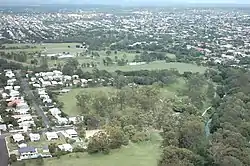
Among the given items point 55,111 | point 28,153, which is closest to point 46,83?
point 55,111

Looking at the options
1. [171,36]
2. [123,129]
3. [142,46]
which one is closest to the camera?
[123,129]

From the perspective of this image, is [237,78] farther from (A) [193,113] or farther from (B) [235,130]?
(B) [235,130]

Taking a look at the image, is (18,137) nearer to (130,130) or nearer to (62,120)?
(62,120)

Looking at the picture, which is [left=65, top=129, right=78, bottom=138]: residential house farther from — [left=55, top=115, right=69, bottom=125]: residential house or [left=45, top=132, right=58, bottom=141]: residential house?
[left=55, top=115, right=69, bottom=125]: residential house

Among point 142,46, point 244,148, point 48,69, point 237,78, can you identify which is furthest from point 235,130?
point 142,46

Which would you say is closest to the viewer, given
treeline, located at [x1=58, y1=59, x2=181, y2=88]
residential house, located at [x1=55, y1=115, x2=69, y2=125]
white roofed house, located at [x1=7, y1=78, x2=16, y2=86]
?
residential house, located at [x1=55, y1=115, x2=69, y2=125]

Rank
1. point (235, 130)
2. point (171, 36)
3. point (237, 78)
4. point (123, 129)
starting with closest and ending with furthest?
1. point (235, 130)
2. point (123, 129)
3. point (237, 78)
4. point (171, 36)

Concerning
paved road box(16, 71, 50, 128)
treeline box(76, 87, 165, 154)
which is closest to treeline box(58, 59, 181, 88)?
paved road box(16, 71, 50, 128)

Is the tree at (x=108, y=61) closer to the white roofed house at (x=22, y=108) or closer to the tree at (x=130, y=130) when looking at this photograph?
the white roofed house at (x=22, y=108)
